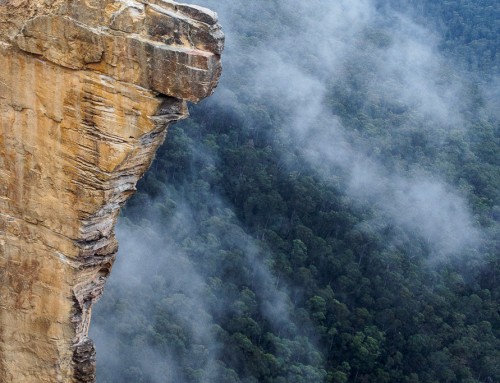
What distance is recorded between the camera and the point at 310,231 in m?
45.7

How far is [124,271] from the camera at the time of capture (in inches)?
1487

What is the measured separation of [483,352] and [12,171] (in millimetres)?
34839

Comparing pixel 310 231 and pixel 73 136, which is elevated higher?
pixel 73 136

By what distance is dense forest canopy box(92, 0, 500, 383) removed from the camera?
37.4 meters

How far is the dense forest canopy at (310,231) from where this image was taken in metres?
37.4

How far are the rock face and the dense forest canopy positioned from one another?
20.0 m

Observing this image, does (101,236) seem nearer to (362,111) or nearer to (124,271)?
(124,271)

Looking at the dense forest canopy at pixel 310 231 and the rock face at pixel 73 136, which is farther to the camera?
the dense forest canopy at pixel 310 231

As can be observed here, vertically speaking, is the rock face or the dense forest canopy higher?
the rock face

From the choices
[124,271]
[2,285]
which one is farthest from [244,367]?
[2,285]

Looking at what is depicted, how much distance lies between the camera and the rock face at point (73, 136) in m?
10.1

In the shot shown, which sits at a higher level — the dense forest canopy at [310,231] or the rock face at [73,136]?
the rock face at [73,136]

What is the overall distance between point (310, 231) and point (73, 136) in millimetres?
35472

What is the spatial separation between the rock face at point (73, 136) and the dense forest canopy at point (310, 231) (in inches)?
786
